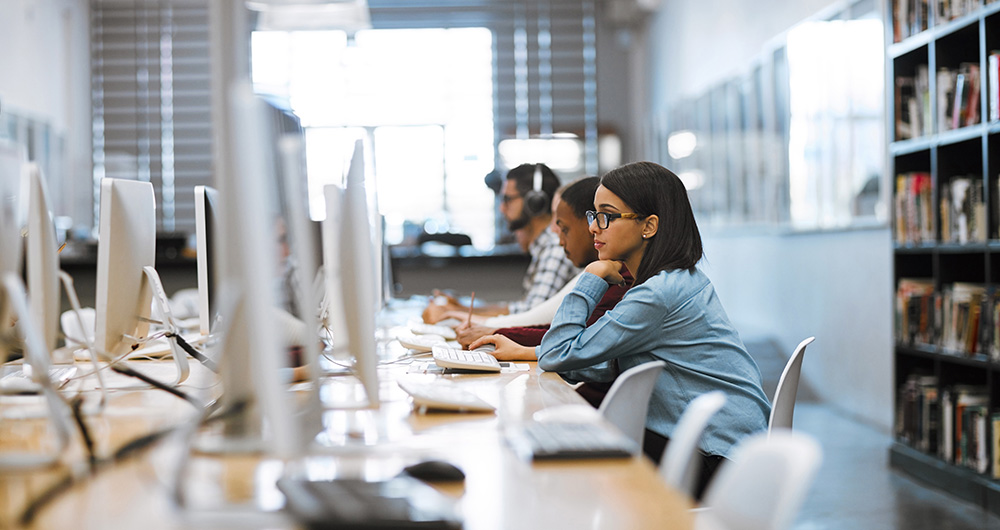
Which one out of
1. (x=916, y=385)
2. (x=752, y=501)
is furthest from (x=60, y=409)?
(x=916, y=385)

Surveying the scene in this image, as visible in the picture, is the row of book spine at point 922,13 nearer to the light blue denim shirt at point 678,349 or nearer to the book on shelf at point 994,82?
the book on shelf at point 994,82

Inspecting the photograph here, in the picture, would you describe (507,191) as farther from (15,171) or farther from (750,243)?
(750,243)

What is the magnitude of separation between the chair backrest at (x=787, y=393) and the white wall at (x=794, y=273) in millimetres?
2918

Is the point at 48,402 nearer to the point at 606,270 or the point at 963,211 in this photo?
the point at 606,270

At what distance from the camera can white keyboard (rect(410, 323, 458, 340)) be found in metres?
2.82

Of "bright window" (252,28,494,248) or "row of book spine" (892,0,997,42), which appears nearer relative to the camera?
"row of book spine" (892,0,997,42)

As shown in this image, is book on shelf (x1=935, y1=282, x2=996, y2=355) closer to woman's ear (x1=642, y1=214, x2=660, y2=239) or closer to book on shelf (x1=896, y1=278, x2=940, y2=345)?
book on shelf (x1=896, y1=278, x2=940, y2=345)

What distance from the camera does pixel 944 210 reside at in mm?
3502

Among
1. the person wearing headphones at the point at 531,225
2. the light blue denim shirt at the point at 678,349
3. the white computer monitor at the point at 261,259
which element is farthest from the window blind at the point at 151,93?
the white computer monitor at the point at 261,259

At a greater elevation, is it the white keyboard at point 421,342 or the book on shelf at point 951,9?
the book on shelf at point 951,9

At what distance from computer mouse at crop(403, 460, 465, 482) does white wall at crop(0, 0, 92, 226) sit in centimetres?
716

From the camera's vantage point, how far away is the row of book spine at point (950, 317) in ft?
10.5

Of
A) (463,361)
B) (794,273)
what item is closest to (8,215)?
(463,361)

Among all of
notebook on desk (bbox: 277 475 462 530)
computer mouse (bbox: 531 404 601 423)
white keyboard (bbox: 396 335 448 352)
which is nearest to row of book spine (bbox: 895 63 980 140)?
white keyboard (bbox: 396 335 448 352)
